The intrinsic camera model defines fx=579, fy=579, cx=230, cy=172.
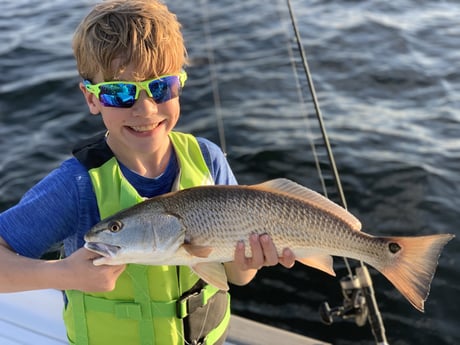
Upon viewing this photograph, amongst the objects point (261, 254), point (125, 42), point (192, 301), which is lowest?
point (192, 301)

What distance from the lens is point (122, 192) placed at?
2574mm

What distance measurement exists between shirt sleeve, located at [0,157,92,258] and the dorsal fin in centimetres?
79

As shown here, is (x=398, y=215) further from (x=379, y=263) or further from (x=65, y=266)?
(x=65, y=266)

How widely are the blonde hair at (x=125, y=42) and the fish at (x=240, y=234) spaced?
0.57m

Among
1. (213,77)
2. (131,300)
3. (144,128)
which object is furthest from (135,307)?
(213,77)

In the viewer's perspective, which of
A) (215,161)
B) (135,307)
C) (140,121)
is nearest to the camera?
(140,121)

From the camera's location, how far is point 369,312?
11.0 ft

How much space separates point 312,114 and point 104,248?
5610 mm

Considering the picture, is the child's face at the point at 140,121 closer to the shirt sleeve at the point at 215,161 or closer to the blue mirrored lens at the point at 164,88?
the blue mirrored lens at the point at 164,88

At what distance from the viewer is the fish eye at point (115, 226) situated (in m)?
2.32

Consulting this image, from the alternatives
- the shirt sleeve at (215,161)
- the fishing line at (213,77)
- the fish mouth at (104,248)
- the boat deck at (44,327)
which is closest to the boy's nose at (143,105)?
the shirt sleeve at (215,161)

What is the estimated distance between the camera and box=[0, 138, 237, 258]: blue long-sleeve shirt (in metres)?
2.35

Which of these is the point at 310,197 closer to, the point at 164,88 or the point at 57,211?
the point at 164,88

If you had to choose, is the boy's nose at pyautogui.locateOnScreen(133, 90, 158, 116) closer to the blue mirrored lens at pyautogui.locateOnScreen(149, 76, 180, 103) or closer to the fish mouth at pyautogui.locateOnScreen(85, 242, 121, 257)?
the blue mirrored lens at pyautogui.locateOnScreen(149, 76, 180, 103)
